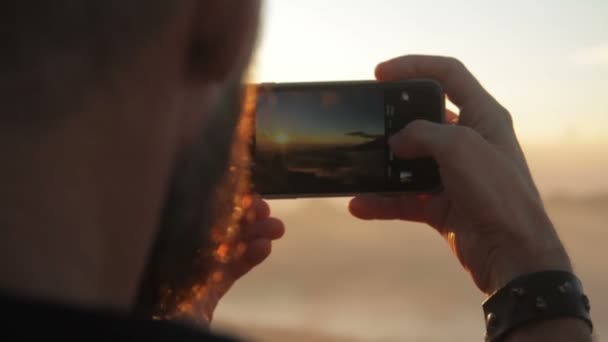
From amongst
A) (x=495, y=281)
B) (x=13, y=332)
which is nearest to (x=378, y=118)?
(x=495, y=281)

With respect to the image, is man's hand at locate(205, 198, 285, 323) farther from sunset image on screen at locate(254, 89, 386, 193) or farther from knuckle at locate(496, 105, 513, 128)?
knuckle at locate(496, 105, 513, 128)

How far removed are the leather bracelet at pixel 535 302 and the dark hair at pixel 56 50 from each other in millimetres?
1010

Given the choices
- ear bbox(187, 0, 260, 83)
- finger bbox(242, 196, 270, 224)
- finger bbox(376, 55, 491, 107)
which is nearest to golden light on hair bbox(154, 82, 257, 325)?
ear bbox(187, 0, 260, 83)

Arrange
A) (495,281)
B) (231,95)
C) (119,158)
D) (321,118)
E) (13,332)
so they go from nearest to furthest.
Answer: (13,332) → (119,158) → (231,95) → (495,281) → (321,118)

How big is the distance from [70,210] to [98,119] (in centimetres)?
6

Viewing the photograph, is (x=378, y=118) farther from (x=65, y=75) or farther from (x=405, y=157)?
(x=65, y=75)

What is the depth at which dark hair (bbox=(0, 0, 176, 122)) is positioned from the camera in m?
0.60

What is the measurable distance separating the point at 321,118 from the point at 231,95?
95 cm

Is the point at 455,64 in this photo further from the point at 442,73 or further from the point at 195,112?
the point at 195,112

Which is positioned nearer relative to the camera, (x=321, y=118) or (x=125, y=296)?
(x=125, y=296)

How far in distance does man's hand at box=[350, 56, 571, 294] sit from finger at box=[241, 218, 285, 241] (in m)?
0.18

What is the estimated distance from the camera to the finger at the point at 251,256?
1668 mm

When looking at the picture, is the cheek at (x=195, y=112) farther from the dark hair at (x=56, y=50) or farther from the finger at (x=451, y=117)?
the finger at (x=451, y=117)

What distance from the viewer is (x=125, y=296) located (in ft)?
2.25
